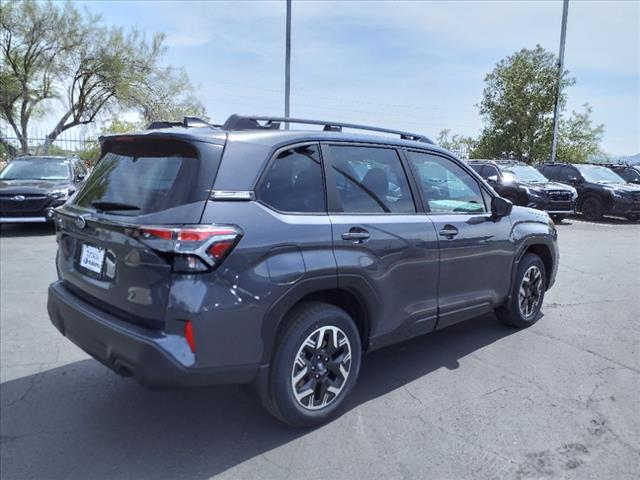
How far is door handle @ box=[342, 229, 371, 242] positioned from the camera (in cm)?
313

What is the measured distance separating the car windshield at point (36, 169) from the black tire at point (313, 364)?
1048 cm

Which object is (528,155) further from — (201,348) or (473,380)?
(201,348)

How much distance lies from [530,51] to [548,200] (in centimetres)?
1272

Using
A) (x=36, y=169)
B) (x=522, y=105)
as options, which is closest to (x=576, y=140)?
(x=522, y=105)

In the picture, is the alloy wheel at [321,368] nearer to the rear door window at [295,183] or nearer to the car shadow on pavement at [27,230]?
the rear door window at [295,183]

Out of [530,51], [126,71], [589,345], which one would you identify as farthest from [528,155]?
[589,345]

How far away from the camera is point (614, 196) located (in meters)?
14.8

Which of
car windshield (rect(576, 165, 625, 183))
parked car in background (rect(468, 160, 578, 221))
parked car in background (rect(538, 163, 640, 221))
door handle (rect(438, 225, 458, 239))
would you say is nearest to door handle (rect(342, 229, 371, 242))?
door handle (rect(438, 225, 458, 239))

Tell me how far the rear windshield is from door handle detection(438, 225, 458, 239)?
1913mm

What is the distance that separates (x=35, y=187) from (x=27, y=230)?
116cm

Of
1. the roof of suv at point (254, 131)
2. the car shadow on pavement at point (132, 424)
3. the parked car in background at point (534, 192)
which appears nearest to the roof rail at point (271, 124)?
the roof of suv at point (254, 131)

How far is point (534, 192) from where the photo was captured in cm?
1443

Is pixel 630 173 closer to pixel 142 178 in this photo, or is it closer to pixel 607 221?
pixel 607 221

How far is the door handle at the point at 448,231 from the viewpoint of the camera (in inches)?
149
